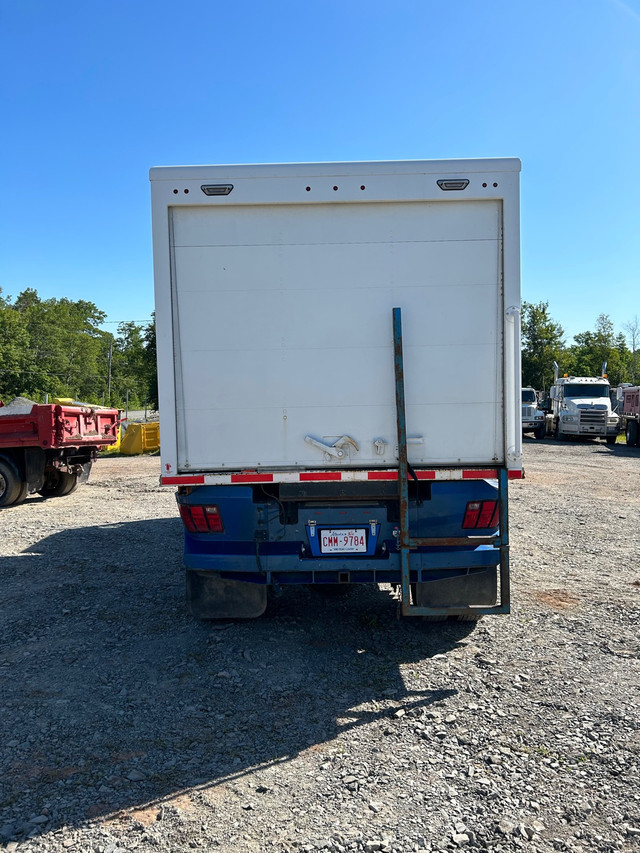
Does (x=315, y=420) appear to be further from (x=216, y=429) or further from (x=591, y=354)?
(x=591, y=354)

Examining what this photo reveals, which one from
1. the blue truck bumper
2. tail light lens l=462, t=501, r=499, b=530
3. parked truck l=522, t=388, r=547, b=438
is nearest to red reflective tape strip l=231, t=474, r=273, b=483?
the blue truck bumper

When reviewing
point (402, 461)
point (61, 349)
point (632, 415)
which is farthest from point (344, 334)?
point (61, 349)

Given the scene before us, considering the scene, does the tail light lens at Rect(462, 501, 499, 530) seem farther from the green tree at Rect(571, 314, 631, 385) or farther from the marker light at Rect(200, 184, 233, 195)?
the green tree at Rect(571, 314, 631, 385)

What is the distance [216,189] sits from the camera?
4715 mm

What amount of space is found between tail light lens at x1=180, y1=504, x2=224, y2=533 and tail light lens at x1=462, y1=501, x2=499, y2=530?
1843 mm

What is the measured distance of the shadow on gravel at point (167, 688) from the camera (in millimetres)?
3389

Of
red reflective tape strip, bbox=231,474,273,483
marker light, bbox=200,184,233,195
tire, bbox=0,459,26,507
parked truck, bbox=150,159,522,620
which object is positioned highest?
marker light, bbox=200,184,233,195

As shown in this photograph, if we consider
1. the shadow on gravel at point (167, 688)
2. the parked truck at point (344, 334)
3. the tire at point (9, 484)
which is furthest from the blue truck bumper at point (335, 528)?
the tire at point (9, 484)

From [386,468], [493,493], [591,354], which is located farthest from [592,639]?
[591,354]

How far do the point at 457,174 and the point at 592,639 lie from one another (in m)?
3.74

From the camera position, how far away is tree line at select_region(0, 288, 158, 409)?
176 feet

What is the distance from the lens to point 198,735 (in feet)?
12.6

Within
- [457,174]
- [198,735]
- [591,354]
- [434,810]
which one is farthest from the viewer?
[591,354]

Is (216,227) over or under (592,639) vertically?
over
